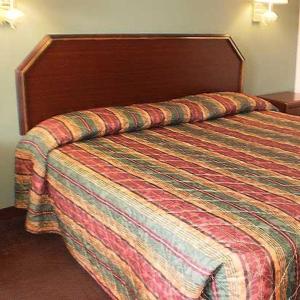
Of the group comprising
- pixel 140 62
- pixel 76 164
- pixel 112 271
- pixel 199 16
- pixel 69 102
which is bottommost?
pixel 112 271

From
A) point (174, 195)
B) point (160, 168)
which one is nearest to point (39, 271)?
point (160, 168)

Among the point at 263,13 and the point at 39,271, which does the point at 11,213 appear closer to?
the point at 39,271

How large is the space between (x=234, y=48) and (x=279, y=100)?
1.81ft

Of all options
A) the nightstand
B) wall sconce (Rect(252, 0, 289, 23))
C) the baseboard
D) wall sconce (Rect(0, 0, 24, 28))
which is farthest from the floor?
wall sconce (Rect(252, 0, 289, 23))

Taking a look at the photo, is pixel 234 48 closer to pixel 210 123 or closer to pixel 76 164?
pixel 210 123

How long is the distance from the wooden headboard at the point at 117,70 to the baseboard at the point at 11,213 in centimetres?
49

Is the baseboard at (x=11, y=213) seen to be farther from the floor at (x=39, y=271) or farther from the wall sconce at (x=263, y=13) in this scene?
the wall sconce at (x=263, y=13)

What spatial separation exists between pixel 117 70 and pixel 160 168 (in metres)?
1.07

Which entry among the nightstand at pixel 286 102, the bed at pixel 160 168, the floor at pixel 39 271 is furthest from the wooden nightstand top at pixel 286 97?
the floor at pixel 39 271

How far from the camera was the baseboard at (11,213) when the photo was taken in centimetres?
249

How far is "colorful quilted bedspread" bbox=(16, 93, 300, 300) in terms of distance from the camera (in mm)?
1165

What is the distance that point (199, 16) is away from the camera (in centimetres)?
295

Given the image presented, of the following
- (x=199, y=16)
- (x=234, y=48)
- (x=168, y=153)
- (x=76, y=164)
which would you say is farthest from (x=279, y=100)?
(x=76, y=164)

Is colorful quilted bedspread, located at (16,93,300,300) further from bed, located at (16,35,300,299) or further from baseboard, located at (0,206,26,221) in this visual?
baseboard, located at (0,206,26,221)
